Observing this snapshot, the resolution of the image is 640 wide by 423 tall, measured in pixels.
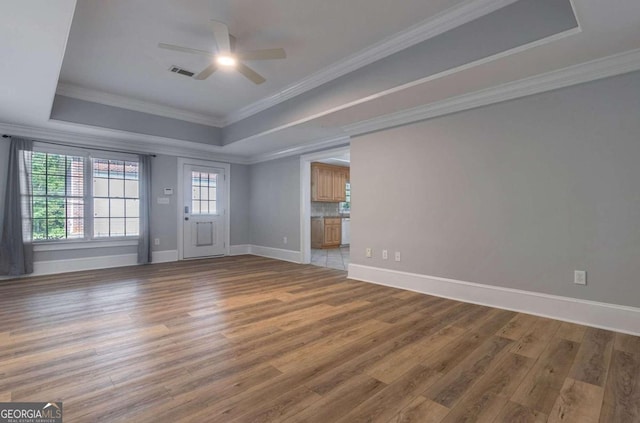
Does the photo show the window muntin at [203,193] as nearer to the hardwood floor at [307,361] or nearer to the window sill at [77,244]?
the window sill at [77,244]

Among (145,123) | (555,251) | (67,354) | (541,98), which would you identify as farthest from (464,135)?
(145,123)

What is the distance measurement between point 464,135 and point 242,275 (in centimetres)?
385

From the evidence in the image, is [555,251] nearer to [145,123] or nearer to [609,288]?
[609,288]

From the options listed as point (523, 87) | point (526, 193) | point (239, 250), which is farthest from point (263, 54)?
point (239, 250)

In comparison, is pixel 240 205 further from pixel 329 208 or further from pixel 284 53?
pixel 284 53

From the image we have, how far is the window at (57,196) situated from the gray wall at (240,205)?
290 centimetres

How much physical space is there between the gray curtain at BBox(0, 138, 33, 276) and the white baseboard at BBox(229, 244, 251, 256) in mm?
3543

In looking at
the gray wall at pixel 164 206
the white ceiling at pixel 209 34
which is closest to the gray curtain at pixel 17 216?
the white ceiling at pixel 209 34

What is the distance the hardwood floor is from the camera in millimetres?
1650

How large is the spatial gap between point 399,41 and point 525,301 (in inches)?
118

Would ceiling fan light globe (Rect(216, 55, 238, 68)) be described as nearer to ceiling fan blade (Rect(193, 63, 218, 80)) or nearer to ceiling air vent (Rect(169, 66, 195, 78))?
ceiling fan blade (Rect(193, 63, 218, 80))

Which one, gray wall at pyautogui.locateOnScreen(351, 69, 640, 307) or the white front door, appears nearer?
gray wall at pyautogui.locateOnScreen(351, 69, 640, 307)

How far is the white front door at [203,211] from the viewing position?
6699 millimetres

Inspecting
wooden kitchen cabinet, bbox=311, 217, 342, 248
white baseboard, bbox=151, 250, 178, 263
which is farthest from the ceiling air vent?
wooden kitchen cabinet, bbox=311, 217, 342, 248
